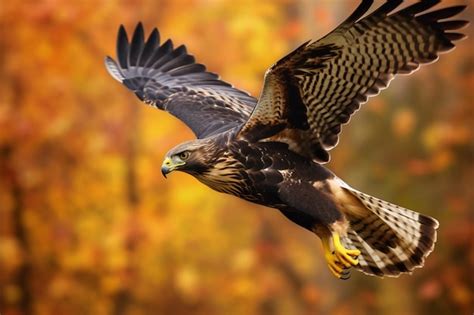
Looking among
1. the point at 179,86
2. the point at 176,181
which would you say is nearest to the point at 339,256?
the point at 179,86

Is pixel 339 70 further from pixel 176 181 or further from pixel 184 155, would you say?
pixel 176 181

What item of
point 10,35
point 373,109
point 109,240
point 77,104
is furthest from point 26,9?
point 373,109

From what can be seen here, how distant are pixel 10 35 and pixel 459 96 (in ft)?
20.9

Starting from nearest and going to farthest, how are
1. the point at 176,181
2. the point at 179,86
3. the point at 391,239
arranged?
the point at 391,239 < the point at 179,86 < the point at 176,181

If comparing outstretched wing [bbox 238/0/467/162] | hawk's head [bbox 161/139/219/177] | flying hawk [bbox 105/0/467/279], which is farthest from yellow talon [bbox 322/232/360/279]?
hawk's head [bbox 161/139/219/177]

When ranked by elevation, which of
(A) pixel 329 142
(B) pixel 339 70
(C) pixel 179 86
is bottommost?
(A) pixel 329 142

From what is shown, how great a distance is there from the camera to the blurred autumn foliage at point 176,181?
13.4 metres

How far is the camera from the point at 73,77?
15680 mm

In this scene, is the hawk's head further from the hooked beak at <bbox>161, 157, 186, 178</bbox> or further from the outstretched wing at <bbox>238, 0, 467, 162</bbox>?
the outstretched wing at <bbox>238, 0, 467, 162</bbox>

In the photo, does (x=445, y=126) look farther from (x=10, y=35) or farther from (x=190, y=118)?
(x=190, y=118)

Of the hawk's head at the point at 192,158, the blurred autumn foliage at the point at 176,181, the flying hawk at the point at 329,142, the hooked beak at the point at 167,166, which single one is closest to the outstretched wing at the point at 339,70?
the flying hawk at the point at 329,142

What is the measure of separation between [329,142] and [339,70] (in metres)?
0.44

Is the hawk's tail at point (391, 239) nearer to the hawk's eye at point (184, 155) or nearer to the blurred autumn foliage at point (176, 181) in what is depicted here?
the hawk's eye at point (184, 155)

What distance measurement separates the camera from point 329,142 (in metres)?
6.06
